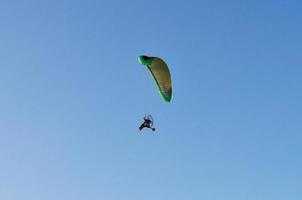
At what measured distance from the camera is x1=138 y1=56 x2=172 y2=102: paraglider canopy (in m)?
64.6

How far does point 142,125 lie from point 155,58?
21.7 feet

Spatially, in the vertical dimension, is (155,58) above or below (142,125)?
above

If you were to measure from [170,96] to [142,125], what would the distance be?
395 centimetres

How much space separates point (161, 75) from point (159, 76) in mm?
284

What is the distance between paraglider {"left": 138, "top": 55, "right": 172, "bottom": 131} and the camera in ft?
211

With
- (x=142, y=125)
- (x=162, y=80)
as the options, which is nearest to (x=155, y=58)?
(x=162, y=80)

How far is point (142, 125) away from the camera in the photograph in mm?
65125

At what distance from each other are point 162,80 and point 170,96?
5.75ft

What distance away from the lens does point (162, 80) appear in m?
65.8

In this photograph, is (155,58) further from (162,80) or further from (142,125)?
(142,125)

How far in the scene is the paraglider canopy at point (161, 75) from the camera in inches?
2542

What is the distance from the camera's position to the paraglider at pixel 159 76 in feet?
211

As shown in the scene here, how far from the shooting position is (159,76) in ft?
216

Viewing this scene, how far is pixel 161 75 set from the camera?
65.6 m
